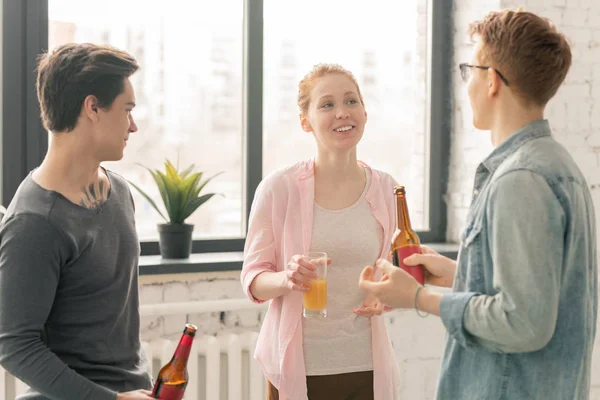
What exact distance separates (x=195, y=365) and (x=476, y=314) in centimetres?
158

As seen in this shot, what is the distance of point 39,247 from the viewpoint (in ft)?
5.09

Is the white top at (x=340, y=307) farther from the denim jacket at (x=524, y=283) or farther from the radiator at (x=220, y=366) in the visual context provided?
the radiator at (x=220, y=366)

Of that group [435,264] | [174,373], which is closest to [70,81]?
[174,373]

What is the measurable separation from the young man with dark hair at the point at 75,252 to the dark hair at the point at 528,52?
2.70 ft

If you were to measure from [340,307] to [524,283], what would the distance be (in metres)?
0.86

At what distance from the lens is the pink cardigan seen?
2.13 metres

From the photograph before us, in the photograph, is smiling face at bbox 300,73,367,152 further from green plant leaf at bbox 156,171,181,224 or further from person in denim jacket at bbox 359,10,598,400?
green plant leaf at bbox 156,171,181,224

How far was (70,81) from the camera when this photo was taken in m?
1.66

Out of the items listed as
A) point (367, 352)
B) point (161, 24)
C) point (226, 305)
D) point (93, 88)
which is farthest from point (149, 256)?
point (93, 88)

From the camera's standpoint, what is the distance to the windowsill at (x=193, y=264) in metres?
2.79

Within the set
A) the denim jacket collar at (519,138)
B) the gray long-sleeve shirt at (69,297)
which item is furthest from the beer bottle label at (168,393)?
the denim jacket collar at (519,138)

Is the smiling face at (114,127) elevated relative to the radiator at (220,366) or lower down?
elevated

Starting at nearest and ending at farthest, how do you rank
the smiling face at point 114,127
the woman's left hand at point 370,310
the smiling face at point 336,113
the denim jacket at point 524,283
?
the denim jacket at point 524,283 < the smiling face at point 114,127 < the woman's left hand at point 370,310 < the smiling face at point 336,113

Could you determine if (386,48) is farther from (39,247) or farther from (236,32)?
(39,247)
